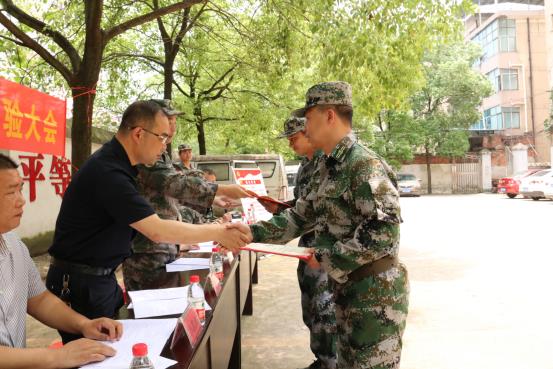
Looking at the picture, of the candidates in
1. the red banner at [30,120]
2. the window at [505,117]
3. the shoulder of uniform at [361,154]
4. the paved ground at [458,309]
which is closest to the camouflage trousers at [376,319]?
the shoulder of uniform at [361,154]

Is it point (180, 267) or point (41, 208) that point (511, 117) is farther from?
point (180, 267)

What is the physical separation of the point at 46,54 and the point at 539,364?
5766mm

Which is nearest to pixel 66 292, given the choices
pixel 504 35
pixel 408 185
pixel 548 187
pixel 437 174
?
pixel 548 187

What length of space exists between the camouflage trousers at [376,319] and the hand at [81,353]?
3.51 ft

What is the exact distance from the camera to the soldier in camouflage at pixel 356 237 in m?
1.95

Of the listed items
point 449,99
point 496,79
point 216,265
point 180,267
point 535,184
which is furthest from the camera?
point 496,79

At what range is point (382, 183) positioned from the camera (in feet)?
6.44

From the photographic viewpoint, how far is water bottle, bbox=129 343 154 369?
1.27 meters

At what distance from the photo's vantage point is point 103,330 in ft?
5.53

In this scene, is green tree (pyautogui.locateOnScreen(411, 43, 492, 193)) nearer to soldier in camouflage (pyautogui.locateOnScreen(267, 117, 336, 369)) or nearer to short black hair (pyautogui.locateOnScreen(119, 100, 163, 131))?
soldier in camouflage (pyautogui.locateOnScreen(267, 117, 336, 369))

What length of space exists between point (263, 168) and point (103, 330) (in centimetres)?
853

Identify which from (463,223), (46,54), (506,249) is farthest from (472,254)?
(46,54)

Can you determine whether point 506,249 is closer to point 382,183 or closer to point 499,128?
point 382,183

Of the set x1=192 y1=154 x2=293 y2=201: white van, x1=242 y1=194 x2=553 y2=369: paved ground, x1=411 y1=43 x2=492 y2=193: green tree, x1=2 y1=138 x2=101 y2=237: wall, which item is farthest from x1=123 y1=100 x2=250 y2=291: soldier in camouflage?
x1=411 y1=43 x2=492 y2=193: green tree
